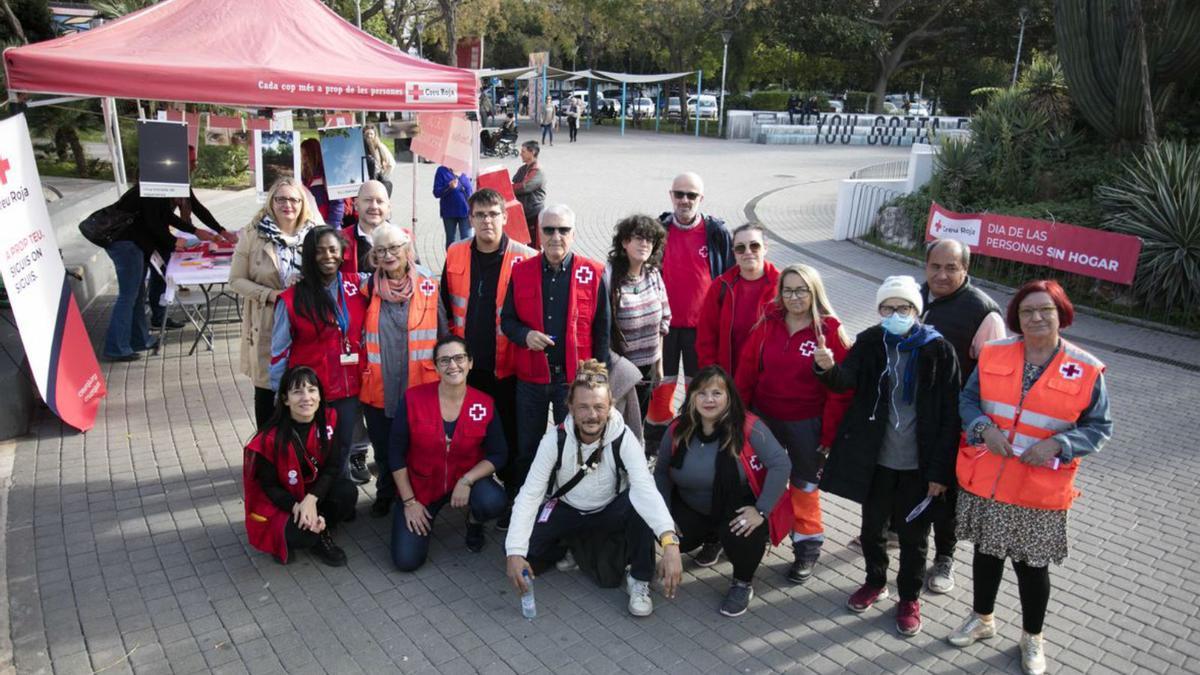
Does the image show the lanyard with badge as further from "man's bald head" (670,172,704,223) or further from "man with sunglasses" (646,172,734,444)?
"man's bald head" (670,172,704,223)

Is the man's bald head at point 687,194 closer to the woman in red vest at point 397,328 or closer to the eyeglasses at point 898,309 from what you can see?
the woman in red vest at point 397,328

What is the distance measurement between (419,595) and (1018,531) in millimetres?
2845

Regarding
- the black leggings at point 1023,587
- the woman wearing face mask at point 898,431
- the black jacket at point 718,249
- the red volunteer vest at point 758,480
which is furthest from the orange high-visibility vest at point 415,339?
the black leggings at point 1023,587

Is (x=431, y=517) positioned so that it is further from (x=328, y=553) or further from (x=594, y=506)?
(x=594, y=506)

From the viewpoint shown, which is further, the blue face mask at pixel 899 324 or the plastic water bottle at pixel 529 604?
the plastic water bottle at pixel 529 604

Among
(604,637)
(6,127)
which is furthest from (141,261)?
(604,637)

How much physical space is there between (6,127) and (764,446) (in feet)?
16.3

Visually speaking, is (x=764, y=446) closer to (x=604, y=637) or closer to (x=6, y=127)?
(x=604, y=637)

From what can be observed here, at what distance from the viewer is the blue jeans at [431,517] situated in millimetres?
4457

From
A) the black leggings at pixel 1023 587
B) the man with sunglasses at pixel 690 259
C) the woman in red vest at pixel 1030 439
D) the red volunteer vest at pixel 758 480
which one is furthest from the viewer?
the man with sunglasses at pixel 690 259

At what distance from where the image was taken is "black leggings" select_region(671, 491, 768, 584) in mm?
4152

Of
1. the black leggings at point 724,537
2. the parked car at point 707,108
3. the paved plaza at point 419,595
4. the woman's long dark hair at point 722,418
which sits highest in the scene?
the parked car at point 707,108

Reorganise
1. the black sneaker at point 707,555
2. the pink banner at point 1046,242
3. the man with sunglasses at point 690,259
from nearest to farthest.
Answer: the black sneaker at point 707,555, the man with sunglasses at point 690,259, the pink banner at point 1046,242

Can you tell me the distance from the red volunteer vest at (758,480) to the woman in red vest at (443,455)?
1.07m
